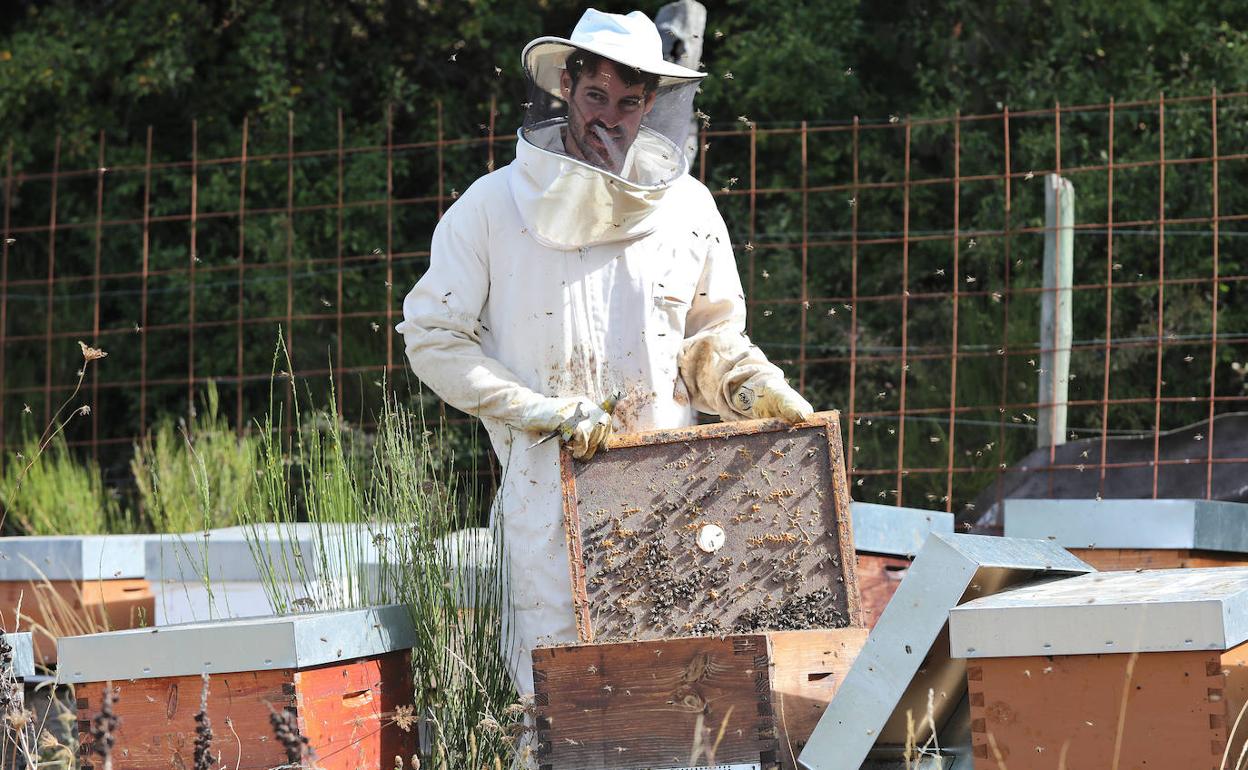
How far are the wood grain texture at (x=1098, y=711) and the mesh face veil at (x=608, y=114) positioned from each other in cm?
139

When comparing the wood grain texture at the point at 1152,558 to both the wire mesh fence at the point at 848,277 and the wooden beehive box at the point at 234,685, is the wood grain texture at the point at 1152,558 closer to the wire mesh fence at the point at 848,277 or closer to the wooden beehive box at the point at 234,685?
the wire mesh fence at the point at 848,277

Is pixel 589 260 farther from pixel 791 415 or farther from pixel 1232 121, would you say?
pixel 1232 121

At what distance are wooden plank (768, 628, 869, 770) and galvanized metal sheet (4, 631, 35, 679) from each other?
1.79m

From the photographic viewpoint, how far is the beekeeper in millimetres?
3613

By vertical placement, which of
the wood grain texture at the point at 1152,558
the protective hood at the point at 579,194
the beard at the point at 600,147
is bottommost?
the wood grain texture at the point at 1152,558

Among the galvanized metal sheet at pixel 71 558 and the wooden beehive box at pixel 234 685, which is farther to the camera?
the galvanized metal sheet at pixel 71 558

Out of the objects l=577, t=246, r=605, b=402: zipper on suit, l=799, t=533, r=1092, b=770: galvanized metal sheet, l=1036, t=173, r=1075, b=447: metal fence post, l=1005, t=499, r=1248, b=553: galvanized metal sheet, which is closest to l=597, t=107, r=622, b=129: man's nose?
l=577, t=246, r=605, b=402: zipper on suit

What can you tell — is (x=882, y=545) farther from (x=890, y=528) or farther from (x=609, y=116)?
(x=609, y=116)

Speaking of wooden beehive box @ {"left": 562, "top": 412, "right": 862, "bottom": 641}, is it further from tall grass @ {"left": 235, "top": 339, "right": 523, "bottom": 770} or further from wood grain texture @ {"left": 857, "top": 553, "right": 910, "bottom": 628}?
wood grain texture @ {"left": 857, "top": 553, "right": 910, "bottom": 628}

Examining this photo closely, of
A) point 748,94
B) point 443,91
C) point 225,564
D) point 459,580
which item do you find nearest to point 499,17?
point 443,91

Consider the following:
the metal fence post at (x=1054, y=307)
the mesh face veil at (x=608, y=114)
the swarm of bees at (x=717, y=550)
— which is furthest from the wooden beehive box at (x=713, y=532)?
the metal fence post at (x=1054, y=307)

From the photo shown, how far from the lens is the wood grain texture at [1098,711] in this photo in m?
2.86

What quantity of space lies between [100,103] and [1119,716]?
377 inches

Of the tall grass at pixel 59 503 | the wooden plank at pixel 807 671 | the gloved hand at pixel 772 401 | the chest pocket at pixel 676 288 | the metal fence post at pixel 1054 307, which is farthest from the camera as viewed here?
the tall grass at pixel 59 503
